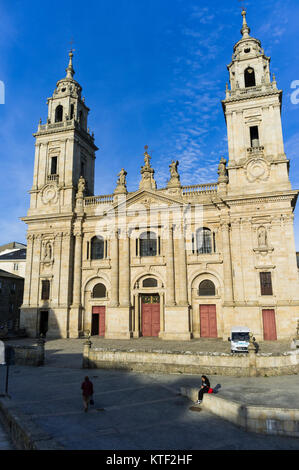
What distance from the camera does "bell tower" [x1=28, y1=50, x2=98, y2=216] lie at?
132ft

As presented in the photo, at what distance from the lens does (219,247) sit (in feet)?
112

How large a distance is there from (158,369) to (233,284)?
51.5 ft

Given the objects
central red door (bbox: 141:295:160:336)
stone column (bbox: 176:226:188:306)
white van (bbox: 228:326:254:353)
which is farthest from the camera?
central red door (bbox: 141:295:160:336)

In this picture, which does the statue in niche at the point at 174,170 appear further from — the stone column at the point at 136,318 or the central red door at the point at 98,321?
the central red door at the point at 98,321

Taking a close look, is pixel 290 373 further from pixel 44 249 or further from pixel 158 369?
pixel 44 249

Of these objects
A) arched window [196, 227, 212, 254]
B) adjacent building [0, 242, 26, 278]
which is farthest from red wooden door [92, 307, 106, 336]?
adjacent building [0, 242, 26, 278]

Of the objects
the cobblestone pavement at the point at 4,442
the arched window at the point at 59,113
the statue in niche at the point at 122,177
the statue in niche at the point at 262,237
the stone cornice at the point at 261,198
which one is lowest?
the cobblestone pavement at the point at 4,442

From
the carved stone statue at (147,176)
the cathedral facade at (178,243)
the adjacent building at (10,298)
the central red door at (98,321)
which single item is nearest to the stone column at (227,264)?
the cathedral facade at (178,243)

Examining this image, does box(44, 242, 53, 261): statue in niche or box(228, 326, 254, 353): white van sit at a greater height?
box(44, 242, 53, 261): statue in niche

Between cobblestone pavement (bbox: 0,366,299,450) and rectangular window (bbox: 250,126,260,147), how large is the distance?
1045 inches

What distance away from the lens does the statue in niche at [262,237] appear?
3206cm

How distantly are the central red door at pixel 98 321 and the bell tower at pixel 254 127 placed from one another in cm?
1901

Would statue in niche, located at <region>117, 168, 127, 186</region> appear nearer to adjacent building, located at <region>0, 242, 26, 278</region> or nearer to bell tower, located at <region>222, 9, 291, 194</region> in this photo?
bell tower, located at <region>222, 9, 291, 194</region>

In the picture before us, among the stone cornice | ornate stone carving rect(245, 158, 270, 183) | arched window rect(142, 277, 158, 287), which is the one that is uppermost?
ornate stone carving rect(245, 158, 270, 183)
